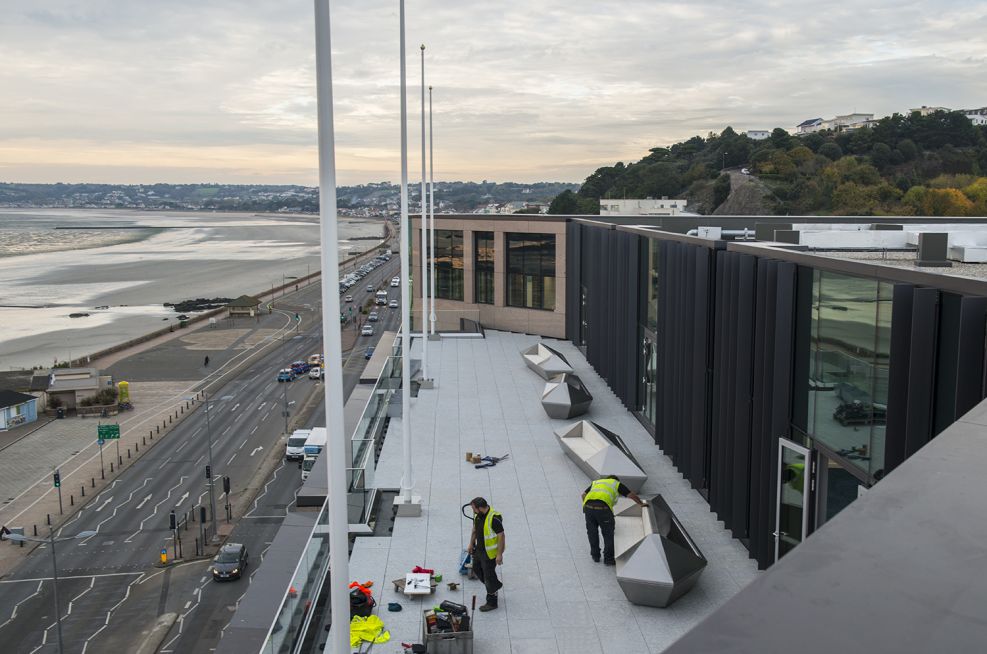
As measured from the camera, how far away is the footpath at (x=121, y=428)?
45.5 m

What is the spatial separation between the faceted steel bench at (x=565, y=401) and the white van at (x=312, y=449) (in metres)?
23.3

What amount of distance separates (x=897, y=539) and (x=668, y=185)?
364 feet

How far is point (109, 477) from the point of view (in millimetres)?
49875

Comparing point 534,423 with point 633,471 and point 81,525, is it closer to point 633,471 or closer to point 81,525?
point 633,471

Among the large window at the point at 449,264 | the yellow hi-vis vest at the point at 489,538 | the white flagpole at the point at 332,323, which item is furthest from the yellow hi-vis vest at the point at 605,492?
the large window at the point at 449,264

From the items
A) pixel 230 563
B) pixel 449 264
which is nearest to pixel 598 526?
pixel 230 563

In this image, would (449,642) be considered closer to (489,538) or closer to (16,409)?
(489,538)

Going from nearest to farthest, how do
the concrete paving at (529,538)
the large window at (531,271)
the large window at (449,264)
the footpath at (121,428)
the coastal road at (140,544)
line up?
1. the concrete paving at (529,538)
2. the coastal road at (140,544)
3. the large window at (531,271)
4. the footpath at (121,428)
5. the large window at (449,264)

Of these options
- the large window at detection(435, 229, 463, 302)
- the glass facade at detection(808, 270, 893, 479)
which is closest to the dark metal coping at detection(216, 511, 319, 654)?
the glass facade at detection(808, 270, 893, 479)

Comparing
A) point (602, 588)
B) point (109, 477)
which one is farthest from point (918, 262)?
point (109, 477)

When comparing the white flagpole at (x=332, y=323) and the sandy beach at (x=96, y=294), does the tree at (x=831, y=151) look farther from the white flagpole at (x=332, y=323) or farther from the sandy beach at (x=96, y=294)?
the white flagpole at (x=332, y=323)

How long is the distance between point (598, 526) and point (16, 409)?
2385 inches

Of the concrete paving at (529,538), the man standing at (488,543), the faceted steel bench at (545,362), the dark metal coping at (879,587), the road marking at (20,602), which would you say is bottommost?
the road marking at (20,602)

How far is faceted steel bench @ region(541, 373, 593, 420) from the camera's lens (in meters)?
23.4
